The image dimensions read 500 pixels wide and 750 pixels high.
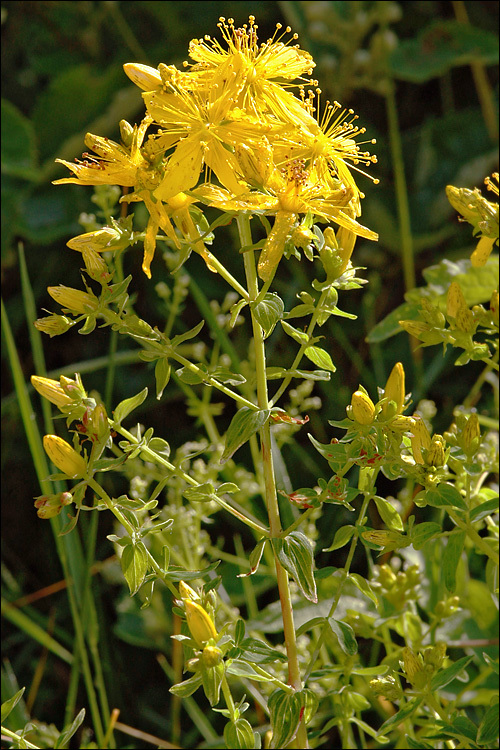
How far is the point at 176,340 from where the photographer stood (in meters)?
0.64

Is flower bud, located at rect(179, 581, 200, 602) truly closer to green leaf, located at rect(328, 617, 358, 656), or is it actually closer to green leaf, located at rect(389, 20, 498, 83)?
green leaf, located at rect(328, 617, 358, 656)

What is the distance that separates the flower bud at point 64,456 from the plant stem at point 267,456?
0.51 feet

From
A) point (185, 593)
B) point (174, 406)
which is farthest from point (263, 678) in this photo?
point (174, 406)

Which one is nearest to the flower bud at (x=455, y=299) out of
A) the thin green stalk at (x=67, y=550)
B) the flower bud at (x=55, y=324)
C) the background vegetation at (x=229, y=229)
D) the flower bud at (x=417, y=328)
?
the flower bud at (x=417, y=328)

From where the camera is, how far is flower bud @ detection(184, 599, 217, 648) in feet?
2.02

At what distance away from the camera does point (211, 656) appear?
0.61 m

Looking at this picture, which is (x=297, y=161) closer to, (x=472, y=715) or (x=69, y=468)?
(x=69, y=468)

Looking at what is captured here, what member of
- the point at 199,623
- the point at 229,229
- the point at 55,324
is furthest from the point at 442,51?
the point at 199,623

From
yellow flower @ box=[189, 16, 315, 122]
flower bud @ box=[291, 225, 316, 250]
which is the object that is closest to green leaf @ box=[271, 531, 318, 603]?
flower bud @ box=[291, 225, 316, 250]

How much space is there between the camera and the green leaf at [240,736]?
687 mm

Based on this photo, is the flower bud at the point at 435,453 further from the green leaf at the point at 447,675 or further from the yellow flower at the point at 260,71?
the yellow flower at the point at 260,71

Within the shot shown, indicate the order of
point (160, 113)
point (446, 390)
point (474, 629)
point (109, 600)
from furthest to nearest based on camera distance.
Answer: point (446, 390), point (109, 600), point (474, 629), point (160, 113)

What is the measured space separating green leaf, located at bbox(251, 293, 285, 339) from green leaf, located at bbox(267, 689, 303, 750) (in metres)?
0.31

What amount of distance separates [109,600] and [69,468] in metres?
0.85
